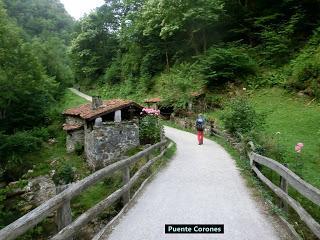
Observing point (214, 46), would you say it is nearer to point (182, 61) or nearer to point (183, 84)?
point (182, 61)

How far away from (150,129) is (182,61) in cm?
2003

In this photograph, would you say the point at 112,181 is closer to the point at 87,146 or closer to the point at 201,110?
the point at 87,146

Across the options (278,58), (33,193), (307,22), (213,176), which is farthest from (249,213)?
(307,22)

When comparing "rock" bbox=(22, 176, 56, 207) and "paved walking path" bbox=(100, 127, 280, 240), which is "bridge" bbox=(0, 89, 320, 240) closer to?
"paved walking path" bbox=(100, 127, 280, 240)

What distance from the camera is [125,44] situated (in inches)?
1965

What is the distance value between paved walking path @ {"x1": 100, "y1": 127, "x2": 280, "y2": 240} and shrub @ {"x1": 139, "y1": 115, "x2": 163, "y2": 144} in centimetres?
757

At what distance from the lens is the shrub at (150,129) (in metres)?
19.4

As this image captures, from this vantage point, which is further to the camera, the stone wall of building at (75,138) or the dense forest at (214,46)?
the dense forest at (214,46)

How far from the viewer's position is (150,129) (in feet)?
66.7

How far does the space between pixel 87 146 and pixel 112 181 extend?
777 cm

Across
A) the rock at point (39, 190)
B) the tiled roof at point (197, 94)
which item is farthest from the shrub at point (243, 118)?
the tiled roof at point (197, 94)

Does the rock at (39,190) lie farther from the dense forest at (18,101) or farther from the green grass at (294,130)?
the green grass at (294,130)

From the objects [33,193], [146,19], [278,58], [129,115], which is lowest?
[33,193]

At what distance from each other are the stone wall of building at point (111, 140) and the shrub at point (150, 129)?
1.22ft
